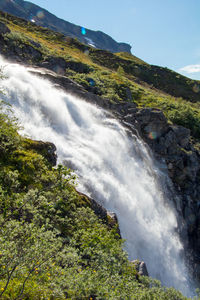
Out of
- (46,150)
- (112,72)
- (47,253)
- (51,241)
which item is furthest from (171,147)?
(112,72)

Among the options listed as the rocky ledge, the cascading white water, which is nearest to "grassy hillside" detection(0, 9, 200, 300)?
the cascading white water

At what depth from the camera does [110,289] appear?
755 cm

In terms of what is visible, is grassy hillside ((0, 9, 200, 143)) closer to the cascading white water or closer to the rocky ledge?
the rocky ledge

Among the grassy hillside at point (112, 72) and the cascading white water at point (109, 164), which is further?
the grassy hillside at point (112, 72)

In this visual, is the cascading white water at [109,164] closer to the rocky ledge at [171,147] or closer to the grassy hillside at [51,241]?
the rocky ledge at [171,147]

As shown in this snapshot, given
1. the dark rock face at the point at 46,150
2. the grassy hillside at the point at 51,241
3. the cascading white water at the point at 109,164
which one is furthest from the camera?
the cascading white water at the point at 109,164

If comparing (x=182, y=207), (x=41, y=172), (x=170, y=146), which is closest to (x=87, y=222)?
(x=41, y=172)

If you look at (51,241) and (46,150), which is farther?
(46,150)

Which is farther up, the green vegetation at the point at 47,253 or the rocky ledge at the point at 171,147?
the rocky ledge at the point at 171,147

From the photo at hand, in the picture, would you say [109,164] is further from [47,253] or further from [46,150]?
[47,253]

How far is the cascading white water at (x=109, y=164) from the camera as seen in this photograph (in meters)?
23.1

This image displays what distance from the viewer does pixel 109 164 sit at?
1079 inches

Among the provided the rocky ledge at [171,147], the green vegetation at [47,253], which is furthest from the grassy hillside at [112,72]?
the green vegetation at [47,253]

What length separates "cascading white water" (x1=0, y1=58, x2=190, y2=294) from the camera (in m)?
23.1
